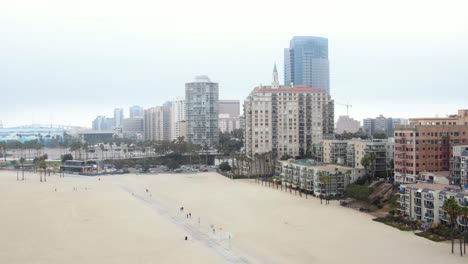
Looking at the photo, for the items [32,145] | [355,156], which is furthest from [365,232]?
[32,145]

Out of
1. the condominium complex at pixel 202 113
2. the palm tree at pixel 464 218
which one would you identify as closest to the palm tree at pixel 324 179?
the palm tree at pixel 464 218

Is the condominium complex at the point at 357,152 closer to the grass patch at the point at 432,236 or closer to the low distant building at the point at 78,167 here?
the grass patch at the point at 432,236

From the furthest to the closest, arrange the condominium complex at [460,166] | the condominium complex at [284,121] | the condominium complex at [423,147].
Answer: the condominium complex at [284,121] < the condominium complex at [423,147] < the condominium complex at [460,166]

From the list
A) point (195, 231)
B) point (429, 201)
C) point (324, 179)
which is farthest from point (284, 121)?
point (195, 231)

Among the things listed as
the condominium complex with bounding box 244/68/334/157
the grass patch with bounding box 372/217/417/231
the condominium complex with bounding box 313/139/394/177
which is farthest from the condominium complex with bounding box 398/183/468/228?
the condominium complex with bounding box 244/68/334/157

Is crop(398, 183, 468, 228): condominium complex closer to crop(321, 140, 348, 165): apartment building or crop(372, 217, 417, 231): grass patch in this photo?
crop(372, 217, 417, 231): grass patch
